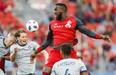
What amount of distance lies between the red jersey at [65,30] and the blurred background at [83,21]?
7006mm

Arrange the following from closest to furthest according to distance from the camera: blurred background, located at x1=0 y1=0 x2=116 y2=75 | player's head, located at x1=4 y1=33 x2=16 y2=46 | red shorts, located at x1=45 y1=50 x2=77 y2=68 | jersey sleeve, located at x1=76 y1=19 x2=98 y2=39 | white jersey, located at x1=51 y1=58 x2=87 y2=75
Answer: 1. white jersey, located at x1=51 y1=58 x2=87 y2=75
2. jersey sleeve, located at x1=76 y1=19 x2=98 y2=39
3. red shorts, located at x1=45 y1=50 x2=77 y2=68
4. player's head, located at x1=4 y1=33 x2=16 y2=46
5. blurred background, located at x1=0 y1=0 x2=116 y2=75

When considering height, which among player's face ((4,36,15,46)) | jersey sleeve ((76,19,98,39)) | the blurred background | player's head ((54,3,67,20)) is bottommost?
the blurred background

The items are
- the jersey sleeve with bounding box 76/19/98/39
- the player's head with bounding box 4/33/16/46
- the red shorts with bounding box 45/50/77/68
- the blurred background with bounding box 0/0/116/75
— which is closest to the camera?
the jersey sleeve with bounding box 76/19/98/39

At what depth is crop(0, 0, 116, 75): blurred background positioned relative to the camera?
19000 millimetres

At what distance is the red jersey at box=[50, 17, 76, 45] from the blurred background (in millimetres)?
7006

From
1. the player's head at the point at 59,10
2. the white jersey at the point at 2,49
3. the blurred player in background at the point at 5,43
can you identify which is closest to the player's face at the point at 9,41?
the blurred player in background at the point at 5,43

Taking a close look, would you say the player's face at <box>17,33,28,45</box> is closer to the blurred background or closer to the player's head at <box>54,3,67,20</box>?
the player's head at <box>54,3,67,20</box>

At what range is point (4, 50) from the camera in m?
10.7

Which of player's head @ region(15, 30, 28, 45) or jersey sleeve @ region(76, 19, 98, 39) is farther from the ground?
jersey sleeve @ region(76, 19, 98, 39)

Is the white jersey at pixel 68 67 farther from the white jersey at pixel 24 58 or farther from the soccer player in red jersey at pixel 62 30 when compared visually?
the white jersey at pixel 24 58

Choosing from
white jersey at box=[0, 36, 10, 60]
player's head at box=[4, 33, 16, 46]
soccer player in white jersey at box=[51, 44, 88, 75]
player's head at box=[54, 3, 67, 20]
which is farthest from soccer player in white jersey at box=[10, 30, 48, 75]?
soccer player in white jersey at box=[51, 44, 88, 75]

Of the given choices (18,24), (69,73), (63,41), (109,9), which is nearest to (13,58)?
(63,41)

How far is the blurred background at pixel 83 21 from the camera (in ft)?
62.3

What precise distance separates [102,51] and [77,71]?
11.6m
